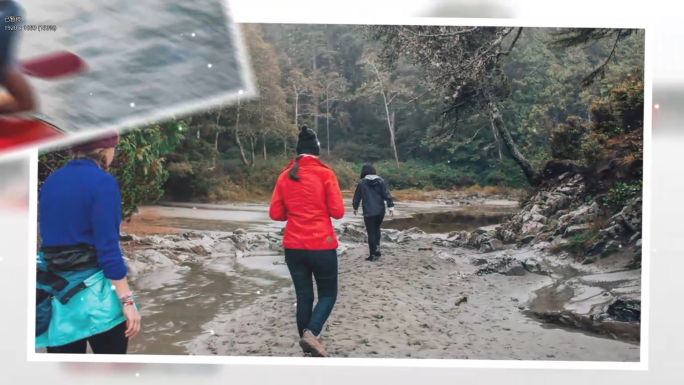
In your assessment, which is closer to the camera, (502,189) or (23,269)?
(23,269)

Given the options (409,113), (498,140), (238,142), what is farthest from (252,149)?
(498,140)

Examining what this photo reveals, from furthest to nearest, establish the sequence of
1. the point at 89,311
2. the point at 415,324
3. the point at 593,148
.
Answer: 1. the point at 593,148
2. the point at 415,324
3. the point at 89,311

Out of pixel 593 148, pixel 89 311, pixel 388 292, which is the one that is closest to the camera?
pixel 89 311

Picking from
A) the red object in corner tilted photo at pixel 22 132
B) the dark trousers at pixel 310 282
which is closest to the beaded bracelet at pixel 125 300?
the dark trousers at pixel 310 282

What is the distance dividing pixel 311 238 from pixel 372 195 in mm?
788

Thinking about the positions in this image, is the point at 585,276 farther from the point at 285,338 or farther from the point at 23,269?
the point at 23,269

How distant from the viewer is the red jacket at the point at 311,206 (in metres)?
3.21

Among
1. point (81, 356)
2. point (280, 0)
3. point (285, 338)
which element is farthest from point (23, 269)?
point (280, 0)

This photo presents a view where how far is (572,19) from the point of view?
363 cm

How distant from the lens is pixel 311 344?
3266 mm

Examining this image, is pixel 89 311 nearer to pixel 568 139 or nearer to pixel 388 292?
pixel 388 292

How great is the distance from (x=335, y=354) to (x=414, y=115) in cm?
190

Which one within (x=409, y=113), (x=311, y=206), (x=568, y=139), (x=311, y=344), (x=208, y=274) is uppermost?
(x=409, y=113)

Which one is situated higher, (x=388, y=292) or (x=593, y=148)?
(x=593, y=148)
